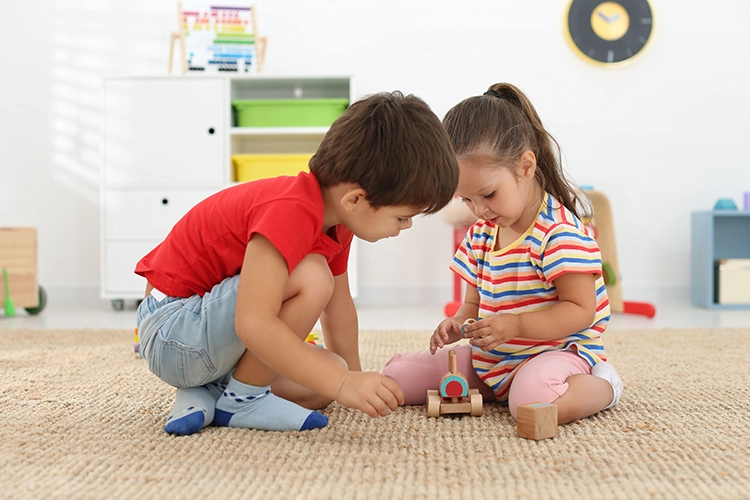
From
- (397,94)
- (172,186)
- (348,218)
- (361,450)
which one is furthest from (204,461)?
(172,186)

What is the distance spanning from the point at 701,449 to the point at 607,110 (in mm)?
2034

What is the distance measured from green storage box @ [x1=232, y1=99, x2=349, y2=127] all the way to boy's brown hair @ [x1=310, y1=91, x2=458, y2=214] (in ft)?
5.06

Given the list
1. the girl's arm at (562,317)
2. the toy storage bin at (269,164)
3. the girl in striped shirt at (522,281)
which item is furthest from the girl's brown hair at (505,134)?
the toy storage bin at (269,164)

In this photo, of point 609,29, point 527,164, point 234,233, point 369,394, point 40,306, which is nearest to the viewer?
point 369,394

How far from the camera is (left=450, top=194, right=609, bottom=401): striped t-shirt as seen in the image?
0.88 meters

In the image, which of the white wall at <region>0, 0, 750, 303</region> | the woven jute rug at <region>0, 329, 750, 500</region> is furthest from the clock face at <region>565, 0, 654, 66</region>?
the woven jute rug at <region>0, 329, 750, 500</region>

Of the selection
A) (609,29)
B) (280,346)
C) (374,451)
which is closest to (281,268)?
(280,346)

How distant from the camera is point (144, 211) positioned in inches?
→ 89.7

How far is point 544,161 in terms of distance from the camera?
37.9 inches

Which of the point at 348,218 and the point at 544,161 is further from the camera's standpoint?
the point at 544,161

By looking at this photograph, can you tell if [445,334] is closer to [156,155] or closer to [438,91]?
[156,155]

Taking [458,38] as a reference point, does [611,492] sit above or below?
below

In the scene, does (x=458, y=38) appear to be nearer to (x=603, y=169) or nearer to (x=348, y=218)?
(x=603, y=169)

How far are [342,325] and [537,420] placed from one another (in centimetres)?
35
